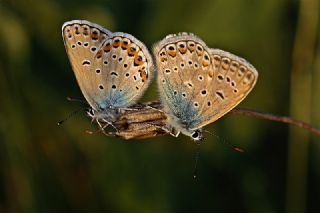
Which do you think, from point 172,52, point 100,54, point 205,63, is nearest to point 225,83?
point 205,63

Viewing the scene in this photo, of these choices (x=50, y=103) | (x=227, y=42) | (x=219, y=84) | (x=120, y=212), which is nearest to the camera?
(x=219, y=84)

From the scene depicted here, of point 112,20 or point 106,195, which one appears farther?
point 112,20

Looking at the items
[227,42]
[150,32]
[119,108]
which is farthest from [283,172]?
[119,108]

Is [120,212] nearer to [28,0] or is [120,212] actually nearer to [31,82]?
[31,82]

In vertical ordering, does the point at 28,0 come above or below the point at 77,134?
above

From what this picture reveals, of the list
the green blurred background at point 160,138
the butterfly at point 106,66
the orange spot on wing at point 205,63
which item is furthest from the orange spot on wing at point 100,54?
the green blurred background at point 160,138

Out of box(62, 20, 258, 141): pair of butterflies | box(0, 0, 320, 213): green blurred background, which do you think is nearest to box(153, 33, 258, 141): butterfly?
box(62, 20, 258, 141): pair of butterflies
